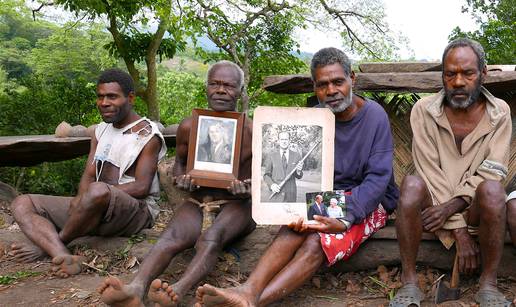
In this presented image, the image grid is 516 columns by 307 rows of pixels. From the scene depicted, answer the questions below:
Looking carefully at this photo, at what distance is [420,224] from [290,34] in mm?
6420

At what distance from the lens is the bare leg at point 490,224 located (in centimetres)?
271

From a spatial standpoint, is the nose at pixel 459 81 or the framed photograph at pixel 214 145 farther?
the framed photograph at pixel 214 145

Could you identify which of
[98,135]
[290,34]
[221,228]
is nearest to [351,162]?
[221,228]

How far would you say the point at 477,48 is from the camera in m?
2.98

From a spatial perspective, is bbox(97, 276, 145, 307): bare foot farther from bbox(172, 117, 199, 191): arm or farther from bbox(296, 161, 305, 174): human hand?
bbox(296, 161, 305, 174): human hand

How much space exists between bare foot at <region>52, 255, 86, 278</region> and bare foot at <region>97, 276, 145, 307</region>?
3.18ft

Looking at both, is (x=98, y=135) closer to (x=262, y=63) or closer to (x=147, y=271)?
(x=147, y=271)

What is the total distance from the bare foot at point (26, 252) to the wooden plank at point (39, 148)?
5.74 ft

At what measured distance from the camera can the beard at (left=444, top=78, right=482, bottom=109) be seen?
3.00 metres

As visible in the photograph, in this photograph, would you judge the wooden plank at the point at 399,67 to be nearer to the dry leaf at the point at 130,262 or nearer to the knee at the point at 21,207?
the dry leaf at the point at 130,262

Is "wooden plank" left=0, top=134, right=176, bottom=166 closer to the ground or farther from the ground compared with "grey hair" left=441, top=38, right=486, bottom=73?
closer to the ground

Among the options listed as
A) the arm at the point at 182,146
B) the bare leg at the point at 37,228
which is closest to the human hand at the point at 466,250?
the arm at the point at 182,146

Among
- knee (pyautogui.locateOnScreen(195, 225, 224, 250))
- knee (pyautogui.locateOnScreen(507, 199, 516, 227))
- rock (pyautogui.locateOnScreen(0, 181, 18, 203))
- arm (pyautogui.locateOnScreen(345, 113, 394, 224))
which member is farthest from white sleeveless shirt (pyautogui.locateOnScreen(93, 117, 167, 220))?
rock (pyautogui.locateOnScreen(0, 181, 18, 203))

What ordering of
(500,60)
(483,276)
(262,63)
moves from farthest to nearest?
(262,63) → (500,60) → (483,276)
